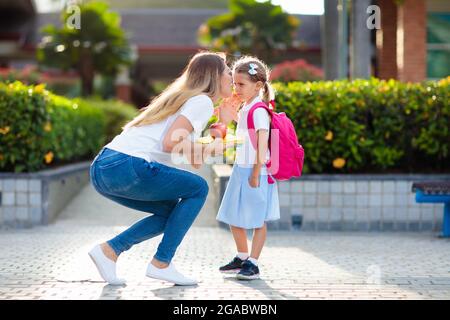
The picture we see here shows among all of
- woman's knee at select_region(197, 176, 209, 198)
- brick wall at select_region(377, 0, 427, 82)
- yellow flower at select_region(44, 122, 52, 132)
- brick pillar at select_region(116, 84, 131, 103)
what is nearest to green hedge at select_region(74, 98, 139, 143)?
brick wall at select_region(377, 0, 427, 82)

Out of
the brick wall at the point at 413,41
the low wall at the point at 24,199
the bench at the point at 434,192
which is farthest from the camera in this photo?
the brick wall at the point at 413,41

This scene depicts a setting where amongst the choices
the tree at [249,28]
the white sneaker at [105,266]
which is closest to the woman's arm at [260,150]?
the white sneaker at [105,266]

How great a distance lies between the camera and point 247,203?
6.05 meters

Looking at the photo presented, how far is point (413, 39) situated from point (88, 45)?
10459 millimetres

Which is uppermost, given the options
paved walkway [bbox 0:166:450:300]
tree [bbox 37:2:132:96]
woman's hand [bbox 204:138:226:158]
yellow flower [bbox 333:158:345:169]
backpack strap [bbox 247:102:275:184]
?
tree [bbox 37:2:132:96]

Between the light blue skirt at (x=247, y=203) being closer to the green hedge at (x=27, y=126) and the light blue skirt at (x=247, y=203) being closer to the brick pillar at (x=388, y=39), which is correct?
the green hedge at (x=27, y=126)


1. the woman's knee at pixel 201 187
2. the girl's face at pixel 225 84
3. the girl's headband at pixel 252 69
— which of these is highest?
the girl's headband at pixel 252 69

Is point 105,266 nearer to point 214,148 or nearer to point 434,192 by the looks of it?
point 214,148

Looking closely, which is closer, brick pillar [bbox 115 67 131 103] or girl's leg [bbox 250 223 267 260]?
girl's leg [bbox 250 223 267 260]

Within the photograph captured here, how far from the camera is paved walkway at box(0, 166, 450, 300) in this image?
537 cm

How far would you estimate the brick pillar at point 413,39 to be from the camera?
1752 centimetres

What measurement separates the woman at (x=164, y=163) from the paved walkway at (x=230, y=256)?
0.82 ft

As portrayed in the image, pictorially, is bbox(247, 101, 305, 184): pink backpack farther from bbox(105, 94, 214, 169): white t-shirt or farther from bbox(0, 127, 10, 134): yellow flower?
bbox(0, 127, 10, 134): yellow flower
